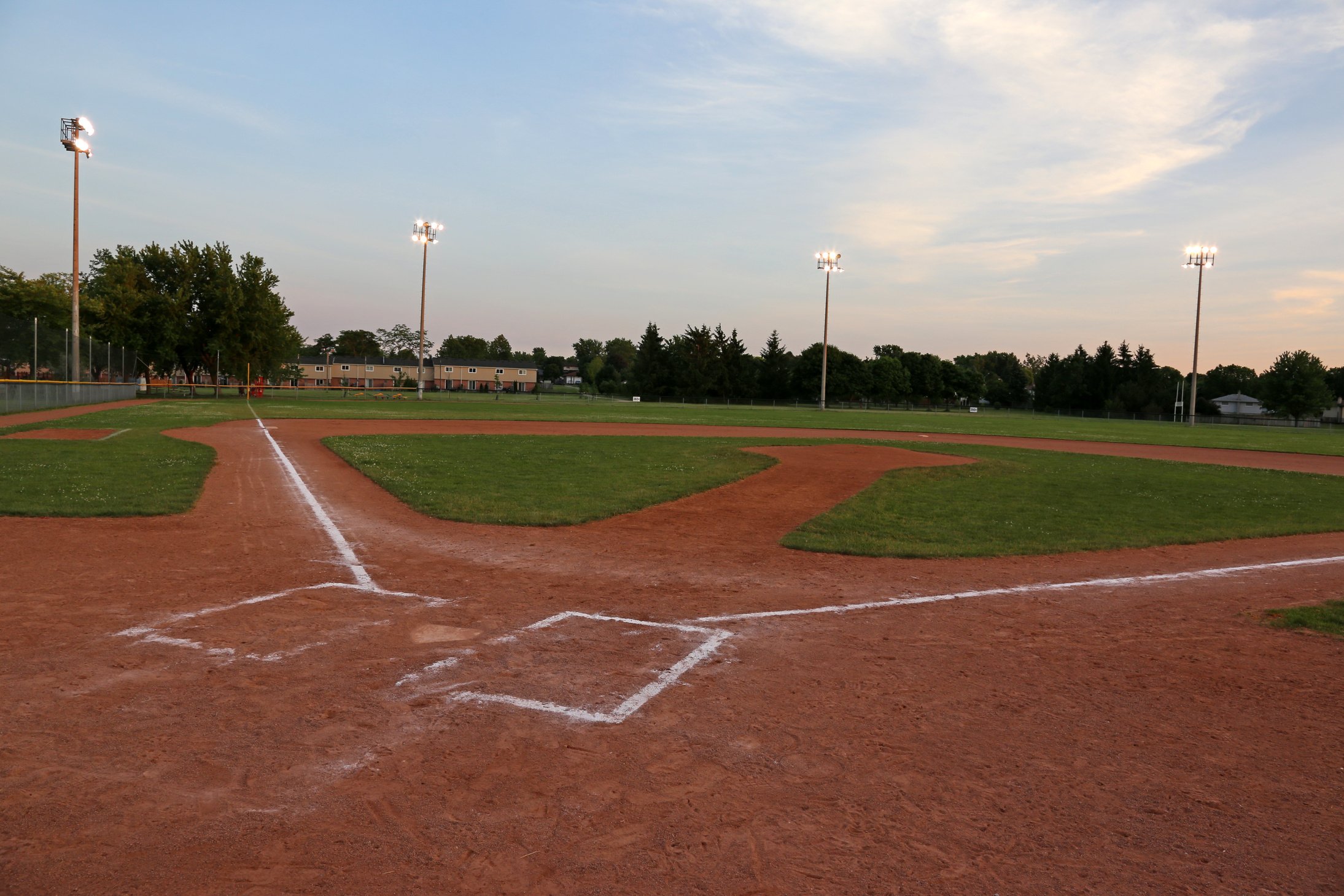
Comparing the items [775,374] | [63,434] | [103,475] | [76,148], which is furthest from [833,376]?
[103,475]

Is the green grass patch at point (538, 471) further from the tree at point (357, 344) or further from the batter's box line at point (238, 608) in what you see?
the tree at point (357, 344)

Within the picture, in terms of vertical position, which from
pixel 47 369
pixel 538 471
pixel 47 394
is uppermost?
pixel 47 369

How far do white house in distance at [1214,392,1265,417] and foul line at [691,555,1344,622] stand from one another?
4383 inches

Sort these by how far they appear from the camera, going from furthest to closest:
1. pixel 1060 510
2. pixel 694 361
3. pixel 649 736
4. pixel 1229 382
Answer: pixel 1229 382 → pixel 694 361 → pixel 1060 510 → pixel 649 736

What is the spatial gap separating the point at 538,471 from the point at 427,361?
464ft

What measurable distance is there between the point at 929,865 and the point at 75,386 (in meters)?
46.7

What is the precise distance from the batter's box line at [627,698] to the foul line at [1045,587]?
0.57m

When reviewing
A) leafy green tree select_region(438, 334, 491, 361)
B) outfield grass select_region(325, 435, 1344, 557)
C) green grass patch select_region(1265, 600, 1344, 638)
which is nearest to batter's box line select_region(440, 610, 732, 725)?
outfield grass select_region(325, 435, 1344, 557)

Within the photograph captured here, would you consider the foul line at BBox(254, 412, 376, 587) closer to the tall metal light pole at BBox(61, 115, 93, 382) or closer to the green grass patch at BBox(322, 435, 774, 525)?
the green grass patch at BBox(322, 435, 774, 525)

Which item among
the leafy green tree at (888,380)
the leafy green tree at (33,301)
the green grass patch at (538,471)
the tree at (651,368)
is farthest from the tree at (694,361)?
the green grass patch at (538,471)

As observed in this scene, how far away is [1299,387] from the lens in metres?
78.4

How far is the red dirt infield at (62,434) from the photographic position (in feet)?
68.7

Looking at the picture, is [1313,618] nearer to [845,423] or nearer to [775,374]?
[845,423]

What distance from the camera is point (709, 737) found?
4.24 m
